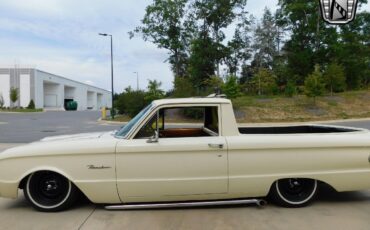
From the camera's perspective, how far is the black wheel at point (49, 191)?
188 inches

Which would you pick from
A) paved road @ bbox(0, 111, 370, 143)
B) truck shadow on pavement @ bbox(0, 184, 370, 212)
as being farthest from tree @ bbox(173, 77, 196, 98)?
truck shadow on pavement @ bbox(0, 184, 370, 212)

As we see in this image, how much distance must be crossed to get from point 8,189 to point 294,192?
3973 millimetres

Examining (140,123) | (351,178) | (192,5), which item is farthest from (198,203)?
(192,5)

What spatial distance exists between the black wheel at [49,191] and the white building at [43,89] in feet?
203

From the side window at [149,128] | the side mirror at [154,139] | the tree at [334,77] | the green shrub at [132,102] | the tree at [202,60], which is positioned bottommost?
the side mirror at [154,139]

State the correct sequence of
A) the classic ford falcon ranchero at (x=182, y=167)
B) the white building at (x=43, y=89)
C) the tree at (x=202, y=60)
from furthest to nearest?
the white building at (x=43, y=89) < the tree at (x=202, y=60) < the classic ford falcon ranchero at (x=182, y=167)

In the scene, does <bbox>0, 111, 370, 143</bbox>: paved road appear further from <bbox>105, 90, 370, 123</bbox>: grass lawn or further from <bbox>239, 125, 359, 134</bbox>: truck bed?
<bbox>239, 125, 359, 134</bbox>: truck bed

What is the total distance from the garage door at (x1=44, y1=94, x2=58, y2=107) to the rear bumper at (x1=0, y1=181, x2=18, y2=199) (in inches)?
2823

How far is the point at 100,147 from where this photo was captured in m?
4.69

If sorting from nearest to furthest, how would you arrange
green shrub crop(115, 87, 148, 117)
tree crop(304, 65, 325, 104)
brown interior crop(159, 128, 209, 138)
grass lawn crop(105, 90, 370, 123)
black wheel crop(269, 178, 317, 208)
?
black wheel crop(269, 178, 317, 208), brown interior crop(159, 128, 209, 138), grass lawn crop(105, 90, 370, 123), tree crop(304, 65, 325, 104), green shrub crop(115, 87, 148, 117)

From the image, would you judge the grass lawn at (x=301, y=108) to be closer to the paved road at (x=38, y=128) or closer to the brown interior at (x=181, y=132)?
the paved road at (x=38, y=128)

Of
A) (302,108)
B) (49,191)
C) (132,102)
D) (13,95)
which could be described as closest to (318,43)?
(302,108)

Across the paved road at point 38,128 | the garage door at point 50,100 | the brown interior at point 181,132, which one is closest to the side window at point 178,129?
the brown interior at point 181,132

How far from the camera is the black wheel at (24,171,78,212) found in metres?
4.77
